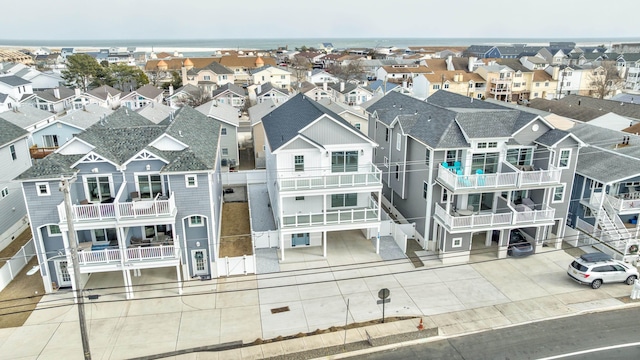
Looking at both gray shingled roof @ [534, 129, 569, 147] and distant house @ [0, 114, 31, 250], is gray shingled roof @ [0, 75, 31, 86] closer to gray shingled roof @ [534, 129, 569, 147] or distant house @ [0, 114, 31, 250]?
distant house @ [0, 114, 31, 250]

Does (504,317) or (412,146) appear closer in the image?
(504,317)

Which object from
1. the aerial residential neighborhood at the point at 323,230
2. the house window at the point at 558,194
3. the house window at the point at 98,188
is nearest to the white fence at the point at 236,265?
the aerial residential neighborhood at the point at 323,230

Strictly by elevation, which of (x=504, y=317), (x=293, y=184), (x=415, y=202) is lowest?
(x=504, y=317)

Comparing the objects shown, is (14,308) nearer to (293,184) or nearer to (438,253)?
(293,184)

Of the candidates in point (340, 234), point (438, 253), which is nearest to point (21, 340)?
point (340, 234)

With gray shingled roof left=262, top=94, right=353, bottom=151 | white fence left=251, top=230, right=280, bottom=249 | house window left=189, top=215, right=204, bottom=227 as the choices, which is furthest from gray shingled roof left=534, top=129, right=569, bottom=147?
house window left=189, top=215, right=204, bottom=227

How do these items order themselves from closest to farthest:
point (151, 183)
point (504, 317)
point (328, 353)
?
point (328, 353), point (504, 317), point (151, 183)

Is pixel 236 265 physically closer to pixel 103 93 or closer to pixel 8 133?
pixel 8 133
